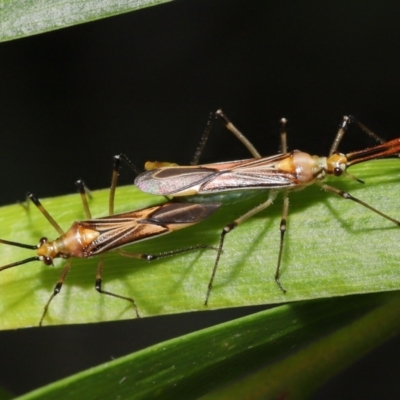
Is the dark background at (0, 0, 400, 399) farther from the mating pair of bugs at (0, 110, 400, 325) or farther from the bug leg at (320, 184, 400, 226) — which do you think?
the bug leg at (320, 184, 400, 226)

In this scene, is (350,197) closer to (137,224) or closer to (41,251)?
(137,224)

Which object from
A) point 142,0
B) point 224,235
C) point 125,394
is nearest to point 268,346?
point 125,394

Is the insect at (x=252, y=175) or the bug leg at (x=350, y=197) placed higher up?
the insect at (x=252, y=175)

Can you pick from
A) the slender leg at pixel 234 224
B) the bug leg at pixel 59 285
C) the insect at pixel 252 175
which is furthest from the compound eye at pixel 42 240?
the slender leg at pixel 234 224

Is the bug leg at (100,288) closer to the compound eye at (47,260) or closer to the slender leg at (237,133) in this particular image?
the compound eye at (47,260)

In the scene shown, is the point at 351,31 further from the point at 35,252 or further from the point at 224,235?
the point at 35,252
